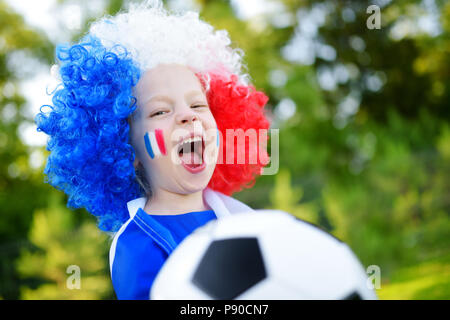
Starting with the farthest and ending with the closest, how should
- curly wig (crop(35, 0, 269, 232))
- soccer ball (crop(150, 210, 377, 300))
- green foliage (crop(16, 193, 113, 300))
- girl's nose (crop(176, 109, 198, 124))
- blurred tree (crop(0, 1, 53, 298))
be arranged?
1. blurred tree (crop(0, 1, 53, 298))
2. green foliage (crop(16, 193, 113, 300))
3. curly wig (crop(35, 0, 269, 232))
4. girl's nose (crop(176, 109, 198, 124))
5. soccer ball (crop(150, 210, 377, 300))

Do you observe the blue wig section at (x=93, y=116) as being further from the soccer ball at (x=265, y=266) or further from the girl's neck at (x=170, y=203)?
the soccer ball at (x=265, y=266)

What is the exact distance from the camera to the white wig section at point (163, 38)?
2086 mm

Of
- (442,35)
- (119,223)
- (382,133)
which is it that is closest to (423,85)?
(442,35)

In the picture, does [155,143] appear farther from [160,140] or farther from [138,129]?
[138,129]

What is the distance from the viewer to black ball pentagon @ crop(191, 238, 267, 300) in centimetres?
127

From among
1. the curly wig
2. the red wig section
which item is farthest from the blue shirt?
the red wig section

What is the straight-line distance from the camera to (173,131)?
1.91 meters

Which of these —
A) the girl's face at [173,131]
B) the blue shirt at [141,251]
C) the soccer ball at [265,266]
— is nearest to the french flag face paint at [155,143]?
the girl's face at [173,131]

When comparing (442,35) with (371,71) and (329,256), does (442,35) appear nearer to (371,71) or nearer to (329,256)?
(371,71)

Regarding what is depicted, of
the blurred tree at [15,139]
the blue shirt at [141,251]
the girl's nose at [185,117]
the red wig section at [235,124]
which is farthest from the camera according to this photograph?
the blurred tree at [15,139]

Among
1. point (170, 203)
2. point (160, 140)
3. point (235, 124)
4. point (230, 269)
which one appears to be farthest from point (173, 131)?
point (230, 269)

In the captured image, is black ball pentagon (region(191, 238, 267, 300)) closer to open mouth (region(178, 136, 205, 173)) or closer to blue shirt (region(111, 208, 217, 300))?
blue shirt (region(111, 208, 217, 300))

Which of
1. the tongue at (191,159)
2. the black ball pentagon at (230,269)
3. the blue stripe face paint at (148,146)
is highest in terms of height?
the blue stripe face paint at (148,146)

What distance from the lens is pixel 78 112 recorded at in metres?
2.02
